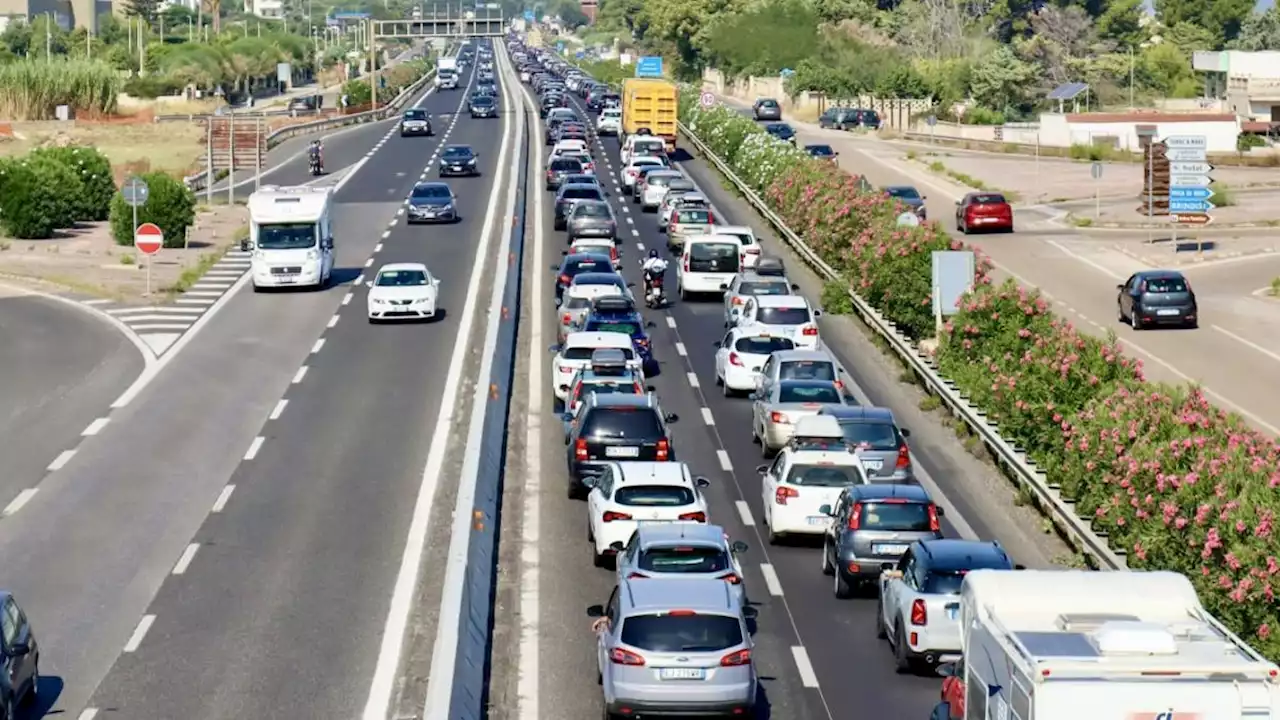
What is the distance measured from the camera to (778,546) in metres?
28.2

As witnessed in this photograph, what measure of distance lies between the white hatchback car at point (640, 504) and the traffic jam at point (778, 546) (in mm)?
29

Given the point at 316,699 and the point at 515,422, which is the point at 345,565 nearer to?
the point at 316,699

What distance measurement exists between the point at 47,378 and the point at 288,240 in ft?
37.6

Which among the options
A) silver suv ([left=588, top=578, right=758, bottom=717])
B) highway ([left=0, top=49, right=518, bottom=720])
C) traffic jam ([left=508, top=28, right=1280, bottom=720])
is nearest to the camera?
traffic jam ([left=508, top=28, right=1280, bottom=720])

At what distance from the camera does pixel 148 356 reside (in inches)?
1698

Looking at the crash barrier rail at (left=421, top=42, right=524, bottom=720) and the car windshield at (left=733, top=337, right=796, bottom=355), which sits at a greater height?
the car windshield at (left=733, top=337, right=796, bottom=355)

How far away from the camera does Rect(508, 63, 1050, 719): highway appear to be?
70.9ft

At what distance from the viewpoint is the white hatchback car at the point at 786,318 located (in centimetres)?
4081

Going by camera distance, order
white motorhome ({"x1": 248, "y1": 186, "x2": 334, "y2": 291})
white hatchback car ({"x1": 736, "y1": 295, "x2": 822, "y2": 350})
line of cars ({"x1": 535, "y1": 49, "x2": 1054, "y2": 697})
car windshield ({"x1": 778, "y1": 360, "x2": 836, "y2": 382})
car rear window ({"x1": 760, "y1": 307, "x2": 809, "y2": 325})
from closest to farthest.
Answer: line of cars ({"x1": 535, "y1": 49, "x2": 1054, "y2": 697})
car windshield ({"x1": 778, "y1": 360, "x2": 836, "y2": 382})
white hatchback car ({"x1": 736, "y1": 295, "x2": 822, "y2": 350})
car rear window ({"x1": 760, "y1": 307, "x2": 809, "y2": 325})
white motorhome ({"x1": 248, "y1": 186, "x2": 334, "y2": 291})

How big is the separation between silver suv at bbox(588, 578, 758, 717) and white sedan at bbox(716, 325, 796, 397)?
18.8 m

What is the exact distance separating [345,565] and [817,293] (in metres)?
27.6

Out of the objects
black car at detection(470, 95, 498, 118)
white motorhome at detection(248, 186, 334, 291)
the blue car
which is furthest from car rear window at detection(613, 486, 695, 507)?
black car at detection(470, 95, 498, 118)

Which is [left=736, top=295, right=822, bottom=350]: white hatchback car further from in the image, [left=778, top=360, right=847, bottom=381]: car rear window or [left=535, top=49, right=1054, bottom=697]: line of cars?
[left=778, top=360, right=847, bottom=381]: car rear window

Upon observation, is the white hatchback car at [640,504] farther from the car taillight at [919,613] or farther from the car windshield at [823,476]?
the car taillight at [919,613]
